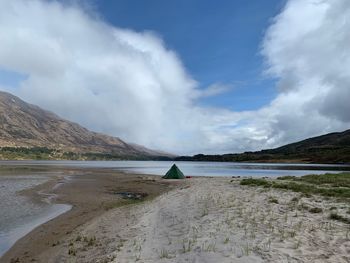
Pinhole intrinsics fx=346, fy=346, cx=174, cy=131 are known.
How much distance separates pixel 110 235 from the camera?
60.8 feet

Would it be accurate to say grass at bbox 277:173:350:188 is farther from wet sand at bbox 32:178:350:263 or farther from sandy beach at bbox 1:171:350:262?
wet sand at bbox 32:178:350:263

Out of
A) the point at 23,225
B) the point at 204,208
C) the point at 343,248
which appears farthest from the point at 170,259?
the point at 23,225

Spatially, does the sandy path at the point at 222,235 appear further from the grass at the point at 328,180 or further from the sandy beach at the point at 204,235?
the grass at the point at 328,180

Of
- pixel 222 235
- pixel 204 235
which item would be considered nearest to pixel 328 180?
pixel 222 235

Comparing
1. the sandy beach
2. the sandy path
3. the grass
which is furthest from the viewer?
the grass

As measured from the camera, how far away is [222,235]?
15.0m

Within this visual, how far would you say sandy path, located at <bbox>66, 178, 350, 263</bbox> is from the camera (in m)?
12.4

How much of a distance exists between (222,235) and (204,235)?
829 millimetres

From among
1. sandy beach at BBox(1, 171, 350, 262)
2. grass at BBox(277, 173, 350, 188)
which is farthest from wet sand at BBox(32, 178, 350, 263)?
grass at BBox(277, 173, 350, 188)

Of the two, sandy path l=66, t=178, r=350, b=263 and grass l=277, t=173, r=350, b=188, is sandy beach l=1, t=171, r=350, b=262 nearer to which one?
sandy path l=66, t=178, r=350, b=263

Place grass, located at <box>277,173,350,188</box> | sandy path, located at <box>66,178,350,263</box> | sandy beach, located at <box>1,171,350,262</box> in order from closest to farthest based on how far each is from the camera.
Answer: sandy path, located at <box>66,178,350,263</box> → sandy beach, located at <box>1,171,350,262</box> → grass, located at <box>277,173,350,188</box>

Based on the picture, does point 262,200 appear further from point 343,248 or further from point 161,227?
point 343,248

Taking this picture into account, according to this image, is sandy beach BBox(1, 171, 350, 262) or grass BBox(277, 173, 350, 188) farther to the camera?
grass BBox(277, 173, 350, 188)

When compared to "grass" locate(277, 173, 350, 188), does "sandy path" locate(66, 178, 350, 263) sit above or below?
below
